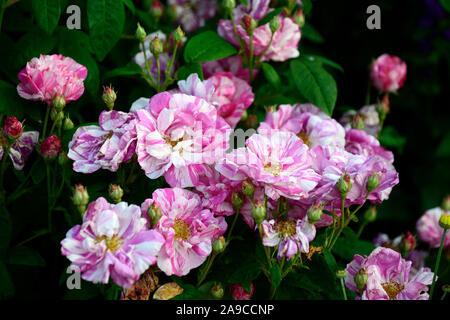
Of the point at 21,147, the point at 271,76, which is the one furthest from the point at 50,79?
the point at 271,76

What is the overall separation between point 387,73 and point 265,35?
0.43 metres

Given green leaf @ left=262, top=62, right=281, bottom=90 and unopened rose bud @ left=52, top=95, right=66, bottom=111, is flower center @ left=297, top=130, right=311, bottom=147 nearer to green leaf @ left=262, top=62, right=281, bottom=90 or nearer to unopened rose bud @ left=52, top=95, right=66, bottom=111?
green leaf @ left=262, top=62, right=281, bottom=90

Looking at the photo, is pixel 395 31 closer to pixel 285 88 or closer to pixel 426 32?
pixel 426 32

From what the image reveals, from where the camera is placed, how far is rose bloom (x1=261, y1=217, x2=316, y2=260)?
36.5 inches

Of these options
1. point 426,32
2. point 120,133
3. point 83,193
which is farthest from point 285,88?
point 426,32

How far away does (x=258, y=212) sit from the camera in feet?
3.05

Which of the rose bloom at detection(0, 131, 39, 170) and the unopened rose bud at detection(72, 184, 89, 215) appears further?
the rose bloom at detection(0, 131, 39, 170)

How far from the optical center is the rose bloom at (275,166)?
941mm

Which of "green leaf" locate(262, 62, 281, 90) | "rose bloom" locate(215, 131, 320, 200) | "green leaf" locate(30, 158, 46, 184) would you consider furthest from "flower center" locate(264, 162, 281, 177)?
"green leaf" locate(30, 158, 46, 184)

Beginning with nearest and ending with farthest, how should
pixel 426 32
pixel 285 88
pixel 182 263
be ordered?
pixel 182 263 < pixel 285 88 < pixel 426 32

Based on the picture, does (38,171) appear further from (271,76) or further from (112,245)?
(271,76)

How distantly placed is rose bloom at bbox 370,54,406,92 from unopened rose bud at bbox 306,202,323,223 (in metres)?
0.69
